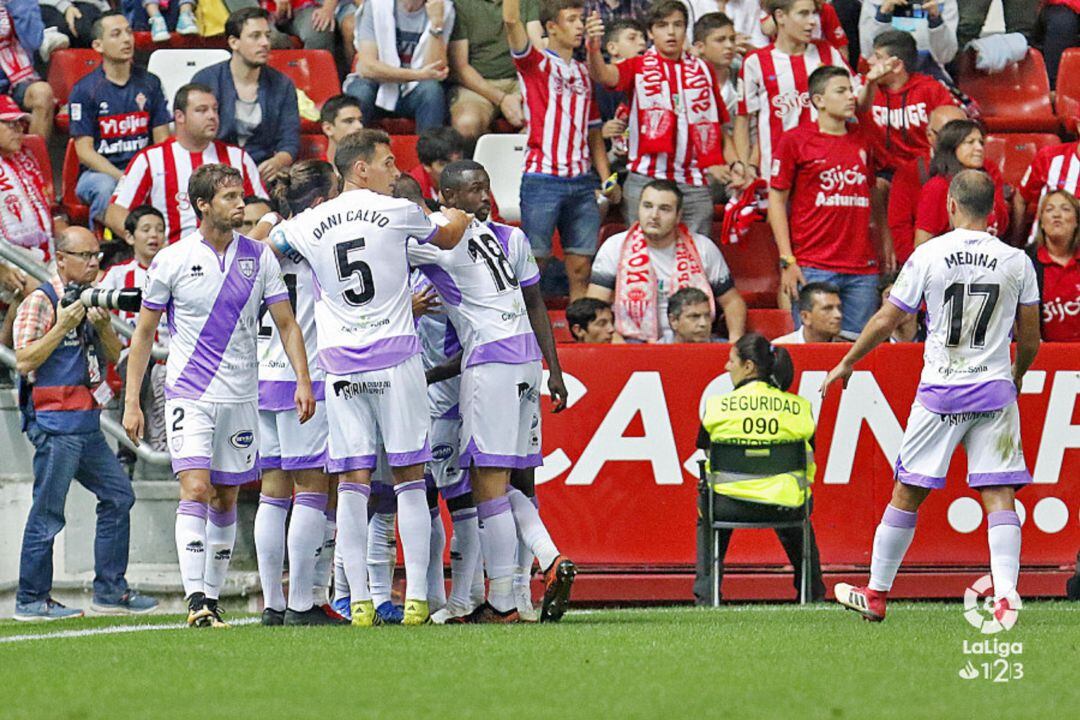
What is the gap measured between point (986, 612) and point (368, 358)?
336 cm

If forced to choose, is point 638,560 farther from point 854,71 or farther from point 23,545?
point 854,71

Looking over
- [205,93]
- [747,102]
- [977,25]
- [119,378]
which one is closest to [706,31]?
[747,102]

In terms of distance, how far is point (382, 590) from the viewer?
9.16 meters

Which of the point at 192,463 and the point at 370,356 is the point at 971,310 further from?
the point at 192,463

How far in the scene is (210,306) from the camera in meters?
8.98

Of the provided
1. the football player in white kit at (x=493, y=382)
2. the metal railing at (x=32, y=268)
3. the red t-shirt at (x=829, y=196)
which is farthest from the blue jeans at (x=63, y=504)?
the red t-shirt at (x=829, y=196)

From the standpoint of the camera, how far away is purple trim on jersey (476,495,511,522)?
8.87 meters

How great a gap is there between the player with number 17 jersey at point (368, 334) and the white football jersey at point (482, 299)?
0.41 meters

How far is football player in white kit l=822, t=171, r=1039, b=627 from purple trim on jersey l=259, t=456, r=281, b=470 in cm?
306

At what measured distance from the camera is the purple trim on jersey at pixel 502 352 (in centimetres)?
900

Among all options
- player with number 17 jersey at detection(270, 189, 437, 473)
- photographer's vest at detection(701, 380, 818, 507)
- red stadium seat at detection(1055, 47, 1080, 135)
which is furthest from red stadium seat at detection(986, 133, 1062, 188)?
player with number 17 jersey at detection(270, 189, 437, 473)

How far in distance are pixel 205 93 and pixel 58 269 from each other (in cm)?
217

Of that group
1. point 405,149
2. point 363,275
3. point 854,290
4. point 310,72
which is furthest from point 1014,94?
point 363,275

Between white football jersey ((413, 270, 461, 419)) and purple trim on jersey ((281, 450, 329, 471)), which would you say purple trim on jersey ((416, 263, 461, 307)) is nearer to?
white football jersey ((413, 270, 461, 419))
